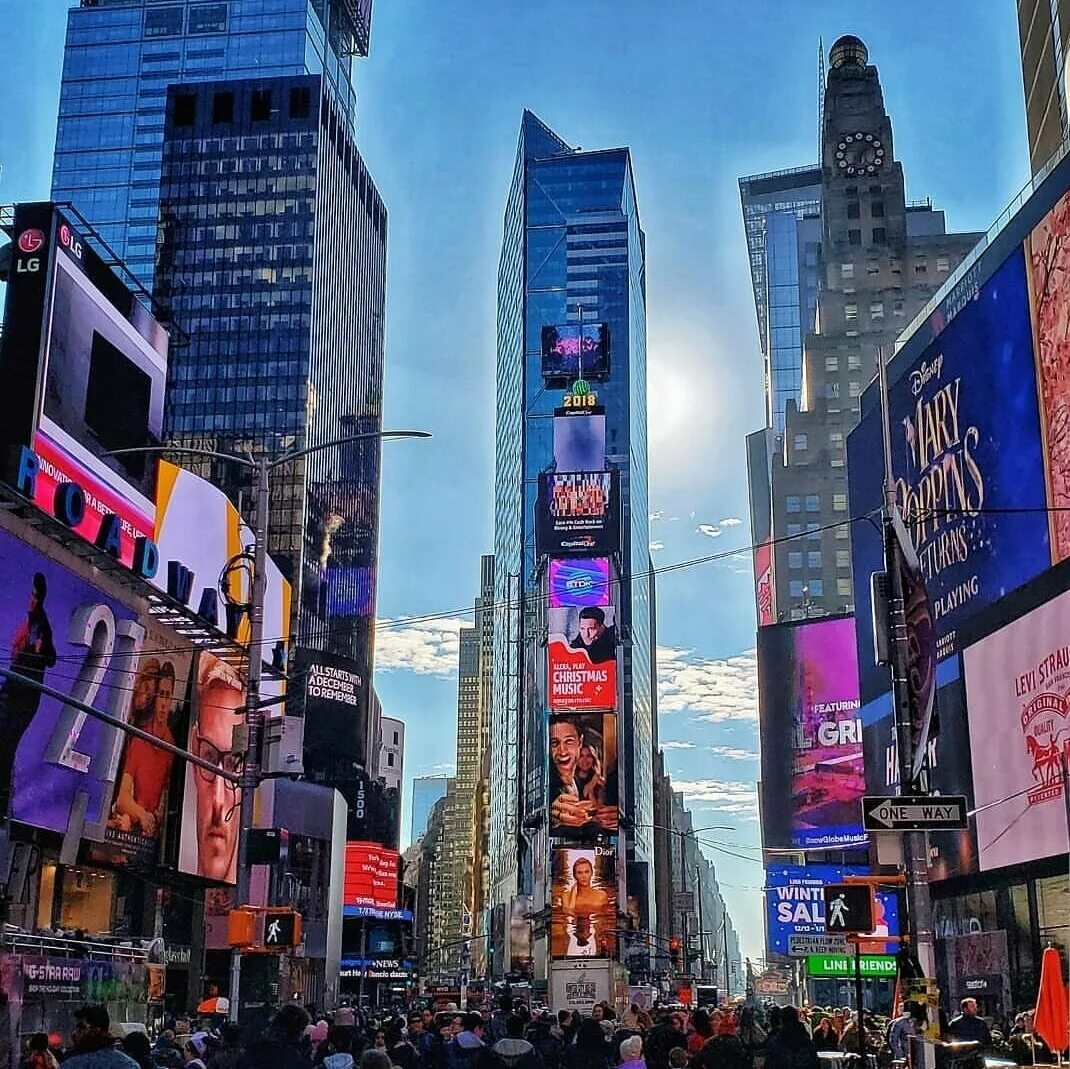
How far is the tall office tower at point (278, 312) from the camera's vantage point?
495 ft

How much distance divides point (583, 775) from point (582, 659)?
8002 millimetres

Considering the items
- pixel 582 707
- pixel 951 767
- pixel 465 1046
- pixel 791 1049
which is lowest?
pixel 465 1046

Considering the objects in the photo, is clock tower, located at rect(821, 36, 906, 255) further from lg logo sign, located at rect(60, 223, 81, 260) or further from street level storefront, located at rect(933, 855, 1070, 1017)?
lg logo sign, located at rect(60, 223, 81, 260)

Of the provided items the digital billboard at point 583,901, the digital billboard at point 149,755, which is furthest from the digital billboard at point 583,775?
the digital billboard at point 149,755

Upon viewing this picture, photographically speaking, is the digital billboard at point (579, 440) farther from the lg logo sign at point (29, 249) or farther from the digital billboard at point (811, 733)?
the lg logo sign at point (29, 249)

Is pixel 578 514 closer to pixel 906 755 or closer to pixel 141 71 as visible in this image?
pixel 906 755

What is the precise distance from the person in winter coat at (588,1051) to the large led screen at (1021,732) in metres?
25.9

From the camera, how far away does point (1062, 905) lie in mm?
39875

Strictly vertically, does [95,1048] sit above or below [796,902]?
below

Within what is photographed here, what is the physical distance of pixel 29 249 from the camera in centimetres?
4488

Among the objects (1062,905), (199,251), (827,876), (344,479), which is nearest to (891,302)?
(344,479)

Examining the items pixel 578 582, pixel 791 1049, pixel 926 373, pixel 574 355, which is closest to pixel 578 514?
pixel 578 582

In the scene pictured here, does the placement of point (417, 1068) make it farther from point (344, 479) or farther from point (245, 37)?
point (245, 37)

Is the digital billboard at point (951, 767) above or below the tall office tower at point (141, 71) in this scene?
below
